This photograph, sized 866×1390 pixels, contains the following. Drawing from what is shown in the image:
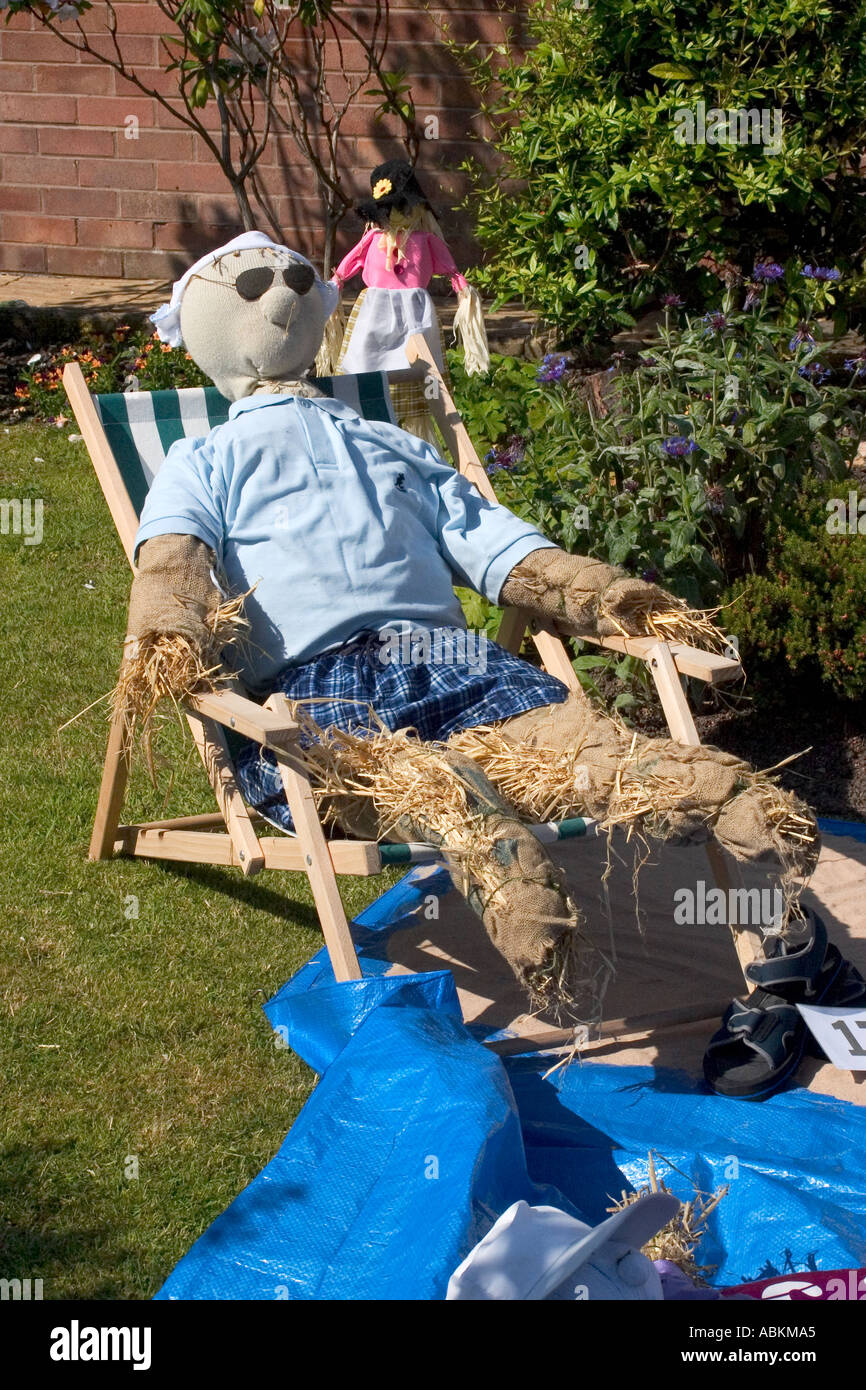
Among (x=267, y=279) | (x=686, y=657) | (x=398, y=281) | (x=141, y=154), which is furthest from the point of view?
(x=141, y=154)

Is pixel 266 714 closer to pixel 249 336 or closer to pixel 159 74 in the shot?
pixel 249 336

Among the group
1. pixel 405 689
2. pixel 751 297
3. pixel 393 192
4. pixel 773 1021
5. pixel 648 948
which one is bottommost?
pixel 648 948

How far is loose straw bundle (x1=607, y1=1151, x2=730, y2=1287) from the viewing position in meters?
2.39

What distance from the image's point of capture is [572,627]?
12.0 ft

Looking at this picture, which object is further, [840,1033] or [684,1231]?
[840,1033]

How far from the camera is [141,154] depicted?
27.3 feet

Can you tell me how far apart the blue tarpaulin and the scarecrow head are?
1664mm

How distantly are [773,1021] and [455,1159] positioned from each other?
995 mm

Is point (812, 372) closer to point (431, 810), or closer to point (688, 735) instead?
point (688, 735)

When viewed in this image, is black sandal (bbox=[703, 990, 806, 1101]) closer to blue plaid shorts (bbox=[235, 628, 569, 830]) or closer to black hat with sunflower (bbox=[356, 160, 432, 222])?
blue plaid shorts (bbox=[235, 628, 569, 830])
